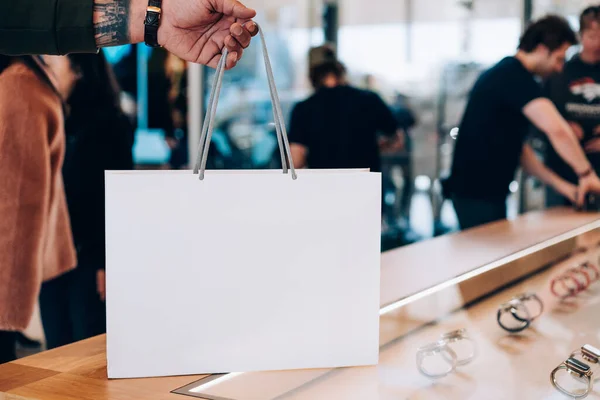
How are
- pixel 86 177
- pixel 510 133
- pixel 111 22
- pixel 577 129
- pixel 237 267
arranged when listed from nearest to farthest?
pixel 237 267, pixel 111 22, pixel 86 177, pixel 510 133, pixel 577 129

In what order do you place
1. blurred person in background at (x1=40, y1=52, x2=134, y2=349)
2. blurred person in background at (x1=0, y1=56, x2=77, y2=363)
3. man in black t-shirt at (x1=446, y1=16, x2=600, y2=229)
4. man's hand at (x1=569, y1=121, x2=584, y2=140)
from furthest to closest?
1. man's hand at (x1=569, y1=121, x2=584, y2=140)
2. man in black t-shirt at (x1=446, y1=16, x2=600, y2=229)
3. blurred person in background at (x1=40, y1=52, x2=134, y2=349)
4. blurred person in background at (x1=0, y1=56, x2=77, y2=363)

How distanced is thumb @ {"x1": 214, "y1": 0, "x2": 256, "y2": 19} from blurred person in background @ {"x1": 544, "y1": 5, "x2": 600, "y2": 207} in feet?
9.59

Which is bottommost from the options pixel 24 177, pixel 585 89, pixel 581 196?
pixel 581 196

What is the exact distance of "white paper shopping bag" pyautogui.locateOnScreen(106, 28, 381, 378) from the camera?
0.77 meters

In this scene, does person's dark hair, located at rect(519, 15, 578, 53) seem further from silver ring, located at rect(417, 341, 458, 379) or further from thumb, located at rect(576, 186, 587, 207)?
silver ring, located at rect(417, 341, 458, 379)

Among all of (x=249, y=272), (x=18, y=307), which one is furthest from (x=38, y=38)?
(x=18, y=307)

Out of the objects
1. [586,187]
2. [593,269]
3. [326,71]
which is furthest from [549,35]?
[593,269]

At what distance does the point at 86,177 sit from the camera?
218 cm

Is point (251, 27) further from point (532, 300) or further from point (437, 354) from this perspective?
point (532, 300)

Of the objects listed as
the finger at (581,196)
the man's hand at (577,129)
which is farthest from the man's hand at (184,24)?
the man's hand at (577,129)

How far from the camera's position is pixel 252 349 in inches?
32.5

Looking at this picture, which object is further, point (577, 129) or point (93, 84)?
point (577, 129)

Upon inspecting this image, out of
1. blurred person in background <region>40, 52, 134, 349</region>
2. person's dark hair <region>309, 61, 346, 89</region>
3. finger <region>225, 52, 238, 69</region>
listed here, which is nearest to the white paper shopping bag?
finger <region>225, 52, 238, 69</region>

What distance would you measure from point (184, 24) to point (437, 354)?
1.76 ft
